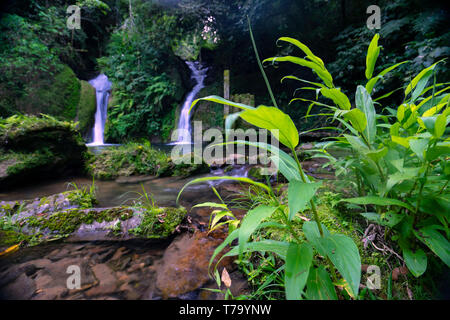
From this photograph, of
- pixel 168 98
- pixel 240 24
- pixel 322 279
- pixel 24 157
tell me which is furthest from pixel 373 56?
pixel 168 98

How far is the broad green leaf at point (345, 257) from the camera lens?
59 centimetres

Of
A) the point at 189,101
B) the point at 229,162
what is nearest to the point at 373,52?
the point at 229,162

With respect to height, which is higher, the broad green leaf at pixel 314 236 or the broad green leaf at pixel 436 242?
the broad green leaf at pixel 314 236

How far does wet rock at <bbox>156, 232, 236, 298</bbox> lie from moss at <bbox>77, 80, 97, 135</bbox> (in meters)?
9.66

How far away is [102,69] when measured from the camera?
430 inches

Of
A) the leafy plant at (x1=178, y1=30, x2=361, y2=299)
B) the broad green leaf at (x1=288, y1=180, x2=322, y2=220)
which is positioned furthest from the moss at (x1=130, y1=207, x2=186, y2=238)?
the broad green leaf at (x1=288, y1=180, x2=322, y2=220)

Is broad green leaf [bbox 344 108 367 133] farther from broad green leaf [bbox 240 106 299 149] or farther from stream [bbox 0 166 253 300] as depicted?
stream [bbox 0 166 253 300]

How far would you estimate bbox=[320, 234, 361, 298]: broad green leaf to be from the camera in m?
0.59

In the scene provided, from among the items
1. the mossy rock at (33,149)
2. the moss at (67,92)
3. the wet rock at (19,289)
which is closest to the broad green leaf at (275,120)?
the wet rock at (19,289)

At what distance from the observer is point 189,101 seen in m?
10.1

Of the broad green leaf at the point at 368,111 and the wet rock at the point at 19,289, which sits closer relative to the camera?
the broad green leaf at the point at 368,111

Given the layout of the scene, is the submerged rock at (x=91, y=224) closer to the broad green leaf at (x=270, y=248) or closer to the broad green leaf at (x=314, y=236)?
the broad green leaf at (x=270, y=248)

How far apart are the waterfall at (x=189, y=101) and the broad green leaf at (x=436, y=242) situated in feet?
26.8
